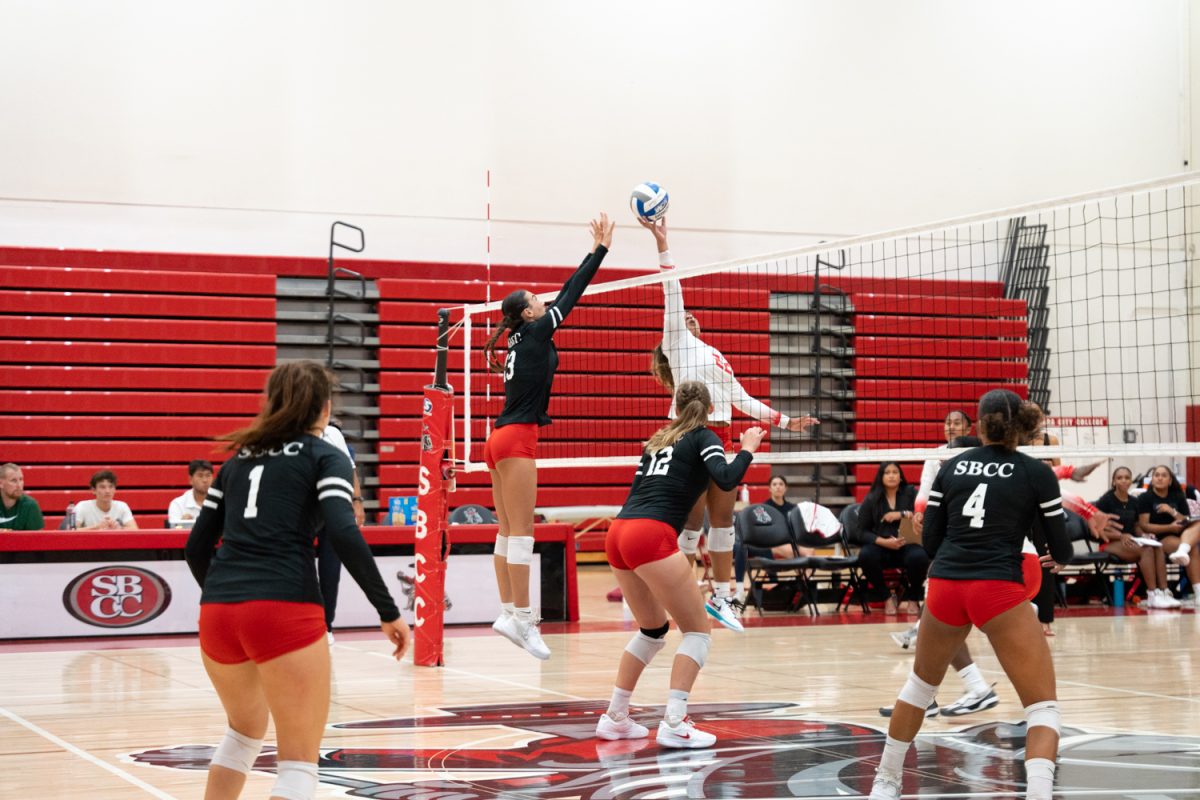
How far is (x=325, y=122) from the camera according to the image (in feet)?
46.0

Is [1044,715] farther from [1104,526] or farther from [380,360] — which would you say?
[380,360]

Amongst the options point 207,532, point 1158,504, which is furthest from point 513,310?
point 1158,504

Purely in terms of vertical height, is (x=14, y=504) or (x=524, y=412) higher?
(x=524, y=412)

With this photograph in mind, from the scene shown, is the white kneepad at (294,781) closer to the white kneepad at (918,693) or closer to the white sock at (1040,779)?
the white kneepad at (918,693)

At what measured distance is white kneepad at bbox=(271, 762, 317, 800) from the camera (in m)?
2.99

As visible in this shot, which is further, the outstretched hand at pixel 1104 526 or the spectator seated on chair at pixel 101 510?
the outstretched hand at pixel 1104 526

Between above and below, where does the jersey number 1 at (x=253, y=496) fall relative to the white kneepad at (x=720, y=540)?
above

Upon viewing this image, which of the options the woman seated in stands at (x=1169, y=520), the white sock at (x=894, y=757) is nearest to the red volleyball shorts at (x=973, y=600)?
the white sock at (x=894, y=757)

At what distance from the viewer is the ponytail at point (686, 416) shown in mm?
5100

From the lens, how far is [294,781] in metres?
2.99

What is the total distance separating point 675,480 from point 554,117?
1045 cm

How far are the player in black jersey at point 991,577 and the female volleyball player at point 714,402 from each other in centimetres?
245

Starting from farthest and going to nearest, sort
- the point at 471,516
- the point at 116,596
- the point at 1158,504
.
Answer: the point at 1158,504 < the point at 471,516 < the point at 116,596

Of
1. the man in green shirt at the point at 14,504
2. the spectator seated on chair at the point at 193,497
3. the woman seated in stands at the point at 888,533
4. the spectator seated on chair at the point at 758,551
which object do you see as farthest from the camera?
the spectator seated on chair at the point at 758,551
